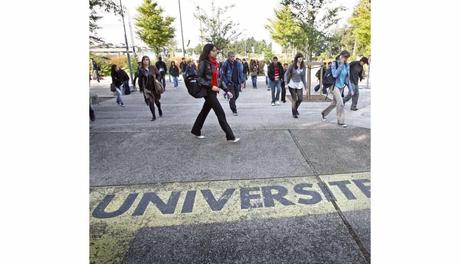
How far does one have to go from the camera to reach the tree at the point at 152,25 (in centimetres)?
2900

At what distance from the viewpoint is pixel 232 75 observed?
8.06m

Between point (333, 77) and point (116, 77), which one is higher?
point (116, 77)

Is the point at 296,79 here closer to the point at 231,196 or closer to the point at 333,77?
the point at 333,77

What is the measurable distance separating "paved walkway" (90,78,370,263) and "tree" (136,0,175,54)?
1020 inches

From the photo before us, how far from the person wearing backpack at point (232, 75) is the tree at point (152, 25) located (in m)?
24.0

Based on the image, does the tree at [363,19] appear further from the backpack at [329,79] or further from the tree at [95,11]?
the tree at [95,11]

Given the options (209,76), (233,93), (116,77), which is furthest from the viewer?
(116,77)

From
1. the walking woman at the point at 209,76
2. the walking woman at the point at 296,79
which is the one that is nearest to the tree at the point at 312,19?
the walking woman at the point at 296,79

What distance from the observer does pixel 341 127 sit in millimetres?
6070

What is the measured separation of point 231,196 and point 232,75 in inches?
215

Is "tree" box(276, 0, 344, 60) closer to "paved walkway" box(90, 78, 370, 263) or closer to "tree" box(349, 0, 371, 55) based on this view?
"tree" box(349, 0, 371, 55)

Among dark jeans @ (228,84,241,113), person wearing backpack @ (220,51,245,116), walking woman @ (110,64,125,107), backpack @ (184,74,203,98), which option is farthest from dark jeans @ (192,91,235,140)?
walking woman @ (110,64,125,107)

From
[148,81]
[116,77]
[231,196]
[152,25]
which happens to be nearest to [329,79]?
[231,196]
